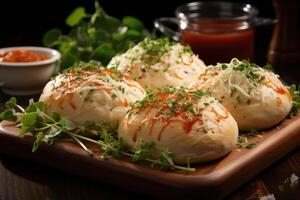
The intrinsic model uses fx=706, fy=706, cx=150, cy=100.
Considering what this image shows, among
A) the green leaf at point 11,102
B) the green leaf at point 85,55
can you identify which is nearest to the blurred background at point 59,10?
the green leaf at point 85,55

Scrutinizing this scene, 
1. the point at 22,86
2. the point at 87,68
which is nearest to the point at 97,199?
the point at 87,68

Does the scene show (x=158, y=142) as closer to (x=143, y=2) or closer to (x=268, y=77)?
(x=268, y=77)

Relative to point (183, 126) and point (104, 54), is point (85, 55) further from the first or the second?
point (183, 126)

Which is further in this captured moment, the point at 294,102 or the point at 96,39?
the point at 96,39

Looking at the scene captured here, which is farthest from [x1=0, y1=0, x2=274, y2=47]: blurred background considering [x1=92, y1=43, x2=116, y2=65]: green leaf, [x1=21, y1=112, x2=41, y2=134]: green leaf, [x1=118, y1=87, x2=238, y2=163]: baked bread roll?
[x1=118, y1=87, x2=238, y2=163]: baked bread roll

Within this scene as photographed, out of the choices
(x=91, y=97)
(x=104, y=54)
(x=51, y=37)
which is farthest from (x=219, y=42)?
(x=91, y=97)

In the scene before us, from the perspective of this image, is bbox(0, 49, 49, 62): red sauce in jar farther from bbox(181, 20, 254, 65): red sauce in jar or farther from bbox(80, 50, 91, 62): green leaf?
bbox(181, 20, 254, 65): red sauce in jar

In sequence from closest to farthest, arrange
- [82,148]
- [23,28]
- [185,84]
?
[82,148]
[185,84]
[23,28]
